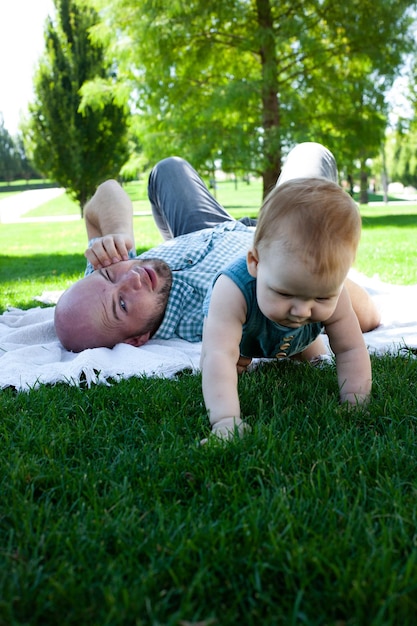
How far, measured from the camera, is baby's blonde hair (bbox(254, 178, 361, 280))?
1771mm

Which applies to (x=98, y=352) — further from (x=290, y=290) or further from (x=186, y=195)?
(x=186, y=195)

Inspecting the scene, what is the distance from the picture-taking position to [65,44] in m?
22.9

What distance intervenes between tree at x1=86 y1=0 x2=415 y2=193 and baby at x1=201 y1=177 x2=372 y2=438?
11.7 meters

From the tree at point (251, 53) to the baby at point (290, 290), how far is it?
1167cm

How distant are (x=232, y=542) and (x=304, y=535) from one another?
16 centimetres

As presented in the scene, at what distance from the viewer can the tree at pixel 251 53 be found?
13258 millimetres

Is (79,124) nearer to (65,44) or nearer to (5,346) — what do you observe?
(65,44)

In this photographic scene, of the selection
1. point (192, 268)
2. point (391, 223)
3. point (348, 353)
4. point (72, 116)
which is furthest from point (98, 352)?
point (72, 116)

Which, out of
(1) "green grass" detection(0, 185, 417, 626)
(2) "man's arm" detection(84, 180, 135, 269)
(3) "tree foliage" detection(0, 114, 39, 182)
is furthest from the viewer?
(3) "tree foliage" detection(0, 114, 39, 182)

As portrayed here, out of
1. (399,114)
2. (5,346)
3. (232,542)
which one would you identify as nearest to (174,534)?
(232,542)

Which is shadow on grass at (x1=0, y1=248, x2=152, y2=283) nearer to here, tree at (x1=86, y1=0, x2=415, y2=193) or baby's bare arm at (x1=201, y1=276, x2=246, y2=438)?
baby's bare arm at (x1=201, y1=276, x2=246, y2=438)

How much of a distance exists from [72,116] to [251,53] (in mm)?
10518

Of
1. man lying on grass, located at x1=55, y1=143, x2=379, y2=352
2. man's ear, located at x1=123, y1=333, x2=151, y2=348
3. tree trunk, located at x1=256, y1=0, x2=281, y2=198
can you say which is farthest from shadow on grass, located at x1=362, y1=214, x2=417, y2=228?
man's ear, located at x1=123, y1=333, x2=151, y2=348

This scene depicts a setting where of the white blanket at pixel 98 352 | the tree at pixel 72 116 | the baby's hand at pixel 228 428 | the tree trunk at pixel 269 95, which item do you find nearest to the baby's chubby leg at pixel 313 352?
the white blanket at pixel 98 352
